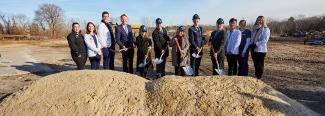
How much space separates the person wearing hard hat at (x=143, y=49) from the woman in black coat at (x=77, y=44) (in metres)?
1.33

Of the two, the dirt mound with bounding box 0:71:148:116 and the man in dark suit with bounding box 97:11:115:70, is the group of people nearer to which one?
the man in dark suit with bounding box 97:11:115:70

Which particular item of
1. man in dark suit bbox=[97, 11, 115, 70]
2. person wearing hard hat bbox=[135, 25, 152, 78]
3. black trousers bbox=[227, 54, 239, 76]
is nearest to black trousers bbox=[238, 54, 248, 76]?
black trousers bbox=[227, 54, 239, 76]

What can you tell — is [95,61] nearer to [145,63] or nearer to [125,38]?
[125,38]

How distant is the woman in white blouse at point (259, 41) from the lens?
802cm

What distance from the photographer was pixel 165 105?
200 inches

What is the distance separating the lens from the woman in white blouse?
316 inches

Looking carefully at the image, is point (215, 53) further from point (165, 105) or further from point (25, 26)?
point (25, 26)

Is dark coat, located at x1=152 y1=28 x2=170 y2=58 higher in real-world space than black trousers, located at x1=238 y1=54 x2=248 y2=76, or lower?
higher

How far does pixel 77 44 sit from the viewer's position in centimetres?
838

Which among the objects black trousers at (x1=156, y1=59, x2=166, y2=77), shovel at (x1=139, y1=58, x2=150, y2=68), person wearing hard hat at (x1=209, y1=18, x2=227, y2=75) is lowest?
black trousers at (x1=156, y1=59, x2=166, y2=77)

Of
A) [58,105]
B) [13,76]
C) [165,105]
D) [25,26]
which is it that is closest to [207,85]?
[165,105]

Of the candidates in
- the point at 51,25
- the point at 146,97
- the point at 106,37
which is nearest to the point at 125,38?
the point at 106,37

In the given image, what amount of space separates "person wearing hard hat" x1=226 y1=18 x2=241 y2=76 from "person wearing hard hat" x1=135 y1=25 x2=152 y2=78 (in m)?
1.85

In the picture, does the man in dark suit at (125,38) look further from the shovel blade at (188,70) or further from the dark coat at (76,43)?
the shovel blade at (188,70)
